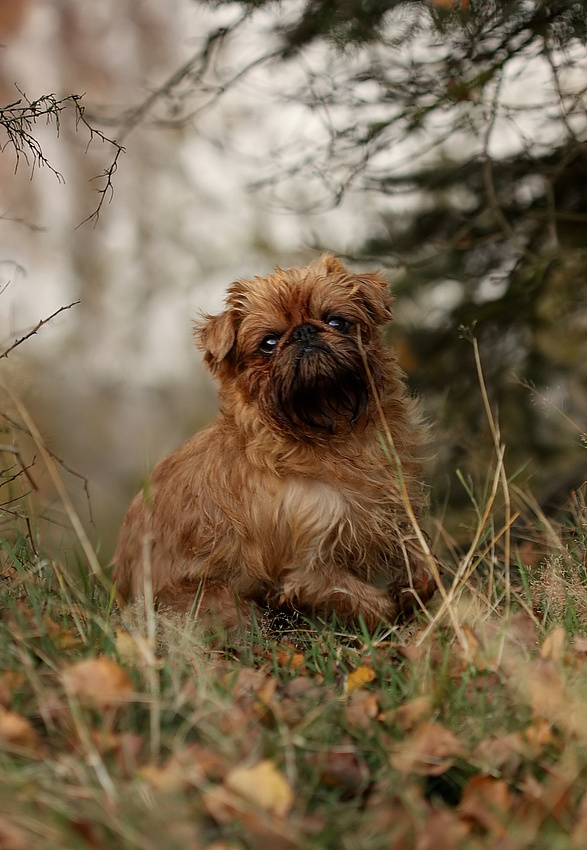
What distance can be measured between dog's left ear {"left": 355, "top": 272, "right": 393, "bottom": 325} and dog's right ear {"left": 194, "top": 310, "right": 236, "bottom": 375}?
686mm

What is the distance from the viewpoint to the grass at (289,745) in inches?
72.1

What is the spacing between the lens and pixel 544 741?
2322mm

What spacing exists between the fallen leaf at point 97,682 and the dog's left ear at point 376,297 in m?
2.51

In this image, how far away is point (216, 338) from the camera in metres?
4.25

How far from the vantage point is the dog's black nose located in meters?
3.90

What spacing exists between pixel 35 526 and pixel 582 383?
4.70 metres

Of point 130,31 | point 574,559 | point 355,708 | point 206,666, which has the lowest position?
point 574,559

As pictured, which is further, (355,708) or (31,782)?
(355,708)

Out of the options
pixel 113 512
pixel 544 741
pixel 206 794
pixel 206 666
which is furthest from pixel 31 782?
pixel 113 512

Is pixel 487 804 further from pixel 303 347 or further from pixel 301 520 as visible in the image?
pixel 303 347

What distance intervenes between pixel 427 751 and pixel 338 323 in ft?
7.42

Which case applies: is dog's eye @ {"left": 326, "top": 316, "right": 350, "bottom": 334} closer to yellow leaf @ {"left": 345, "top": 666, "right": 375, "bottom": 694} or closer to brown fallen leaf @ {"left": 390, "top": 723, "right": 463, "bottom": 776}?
yellow leaf @ {"left": 345, "top": 666, "right": 375, "bottom": 694}

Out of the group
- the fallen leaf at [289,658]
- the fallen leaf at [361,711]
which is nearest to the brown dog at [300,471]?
the fallen leaf at [289,658]

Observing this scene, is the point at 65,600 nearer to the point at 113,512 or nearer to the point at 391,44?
the point at 391,44
